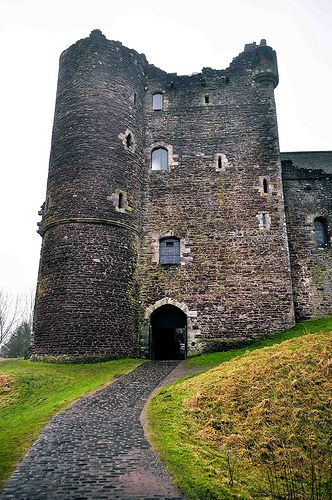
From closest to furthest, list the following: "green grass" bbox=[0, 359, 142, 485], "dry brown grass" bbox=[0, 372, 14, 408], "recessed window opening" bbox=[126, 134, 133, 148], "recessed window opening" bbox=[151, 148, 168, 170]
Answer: "green grass" bbox=[0, 359, 142, 485]
"dry brown grass" bbox=[0, 372, 14, 408]
"recessed window opening" bbox=[126, 134, 133, 148]
"recessed window opening" bbox=[151, 148, 168, 170]

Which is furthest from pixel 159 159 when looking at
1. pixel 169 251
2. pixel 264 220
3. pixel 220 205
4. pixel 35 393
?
pixel 35 393

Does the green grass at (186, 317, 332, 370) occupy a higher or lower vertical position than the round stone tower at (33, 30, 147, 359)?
lower

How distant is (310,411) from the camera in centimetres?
948

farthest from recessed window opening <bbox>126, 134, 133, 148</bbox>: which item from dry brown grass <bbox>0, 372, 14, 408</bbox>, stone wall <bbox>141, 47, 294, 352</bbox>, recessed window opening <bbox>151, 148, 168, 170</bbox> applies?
dry brown grass <bbox>0, 372, 14, 408</bbox>

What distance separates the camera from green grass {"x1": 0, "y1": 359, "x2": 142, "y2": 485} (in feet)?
28.3

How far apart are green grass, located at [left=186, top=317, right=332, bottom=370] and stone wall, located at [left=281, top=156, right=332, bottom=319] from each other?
1127mm

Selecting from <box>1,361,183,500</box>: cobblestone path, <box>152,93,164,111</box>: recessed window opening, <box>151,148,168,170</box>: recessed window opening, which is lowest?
<box>1,361,183,500</box>: cobblestone path

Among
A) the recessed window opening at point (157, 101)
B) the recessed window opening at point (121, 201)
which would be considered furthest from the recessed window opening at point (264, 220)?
the recessed window opening at point (157, 101)

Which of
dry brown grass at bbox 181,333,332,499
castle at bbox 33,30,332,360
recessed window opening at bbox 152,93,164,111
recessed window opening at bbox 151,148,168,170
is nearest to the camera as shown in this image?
dry brown grass at bbox 181,333,332,499

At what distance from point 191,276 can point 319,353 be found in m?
9.55

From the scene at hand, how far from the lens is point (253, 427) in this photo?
9.14 metres

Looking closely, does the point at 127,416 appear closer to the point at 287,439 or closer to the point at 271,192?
the point at 287,439

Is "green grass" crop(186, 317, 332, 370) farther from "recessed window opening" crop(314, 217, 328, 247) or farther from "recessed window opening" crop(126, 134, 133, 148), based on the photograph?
"recessed window opening" crop(126, 134, 133, 148)

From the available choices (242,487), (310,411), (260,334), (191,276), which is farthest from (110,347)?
(242,487)
